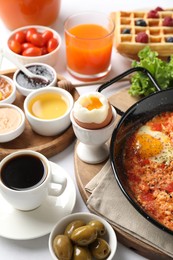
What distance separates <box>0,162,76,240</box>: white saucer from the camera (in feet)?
5.38

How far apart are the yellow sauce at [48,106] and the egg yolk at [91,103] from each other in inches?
13.6

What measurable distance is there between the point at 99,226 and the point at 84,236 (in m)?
0.09

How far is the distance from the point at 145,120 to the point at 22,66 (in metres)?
0.66

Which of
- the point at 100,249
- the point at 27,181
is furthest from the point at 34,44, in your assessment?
the point at 100,249

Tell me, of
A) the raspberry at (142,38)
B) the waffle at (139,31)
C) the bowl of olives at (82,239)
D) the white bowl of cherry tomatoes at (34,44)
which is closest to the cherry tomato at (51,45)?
the white bowl of cherry tomatoes at (34,44)

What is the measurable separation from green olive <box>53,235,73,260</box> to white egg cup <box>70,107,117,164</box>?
0.42 meters

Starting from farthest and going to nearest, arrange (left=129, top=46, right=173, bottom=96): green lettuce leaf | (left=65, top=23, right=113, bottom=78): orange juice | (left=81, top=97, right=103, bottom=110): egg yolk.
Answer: (left=65, top=23, right=113, bottom=78): orange juice, (left=129, top=46, right=173, bottom=96): green lettuce leaf, (left=81, top=97, right=103, bottom=110): egg yolk

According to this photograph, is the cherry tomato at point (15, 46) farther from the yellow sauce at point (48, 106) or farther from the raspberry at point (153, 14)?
the raspberry at point (153, 14)

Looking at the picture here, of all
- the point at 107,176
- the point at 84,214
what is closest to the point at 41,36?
the point at 107,176

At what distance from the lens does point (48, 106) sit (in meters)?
2.08

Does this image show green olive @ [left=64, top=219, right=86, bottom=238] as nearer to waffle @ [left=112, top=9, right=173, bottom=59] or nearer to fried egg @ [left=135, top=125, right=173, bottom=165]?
fried egg @ [left=135, top=125, right=173, bottom=165]

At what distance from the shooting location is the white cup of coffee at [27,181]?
1594 millimetres

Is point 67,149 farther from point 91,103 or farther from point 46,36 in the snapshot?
point 46,36

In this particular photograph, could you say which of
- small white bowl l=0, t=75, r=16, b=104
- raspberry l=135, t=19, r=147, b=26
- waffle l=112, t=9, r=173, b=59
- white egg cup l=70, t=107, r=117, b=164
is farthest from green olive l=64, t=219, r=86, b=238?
raspberry l=135, t=19, r=147, b=26
